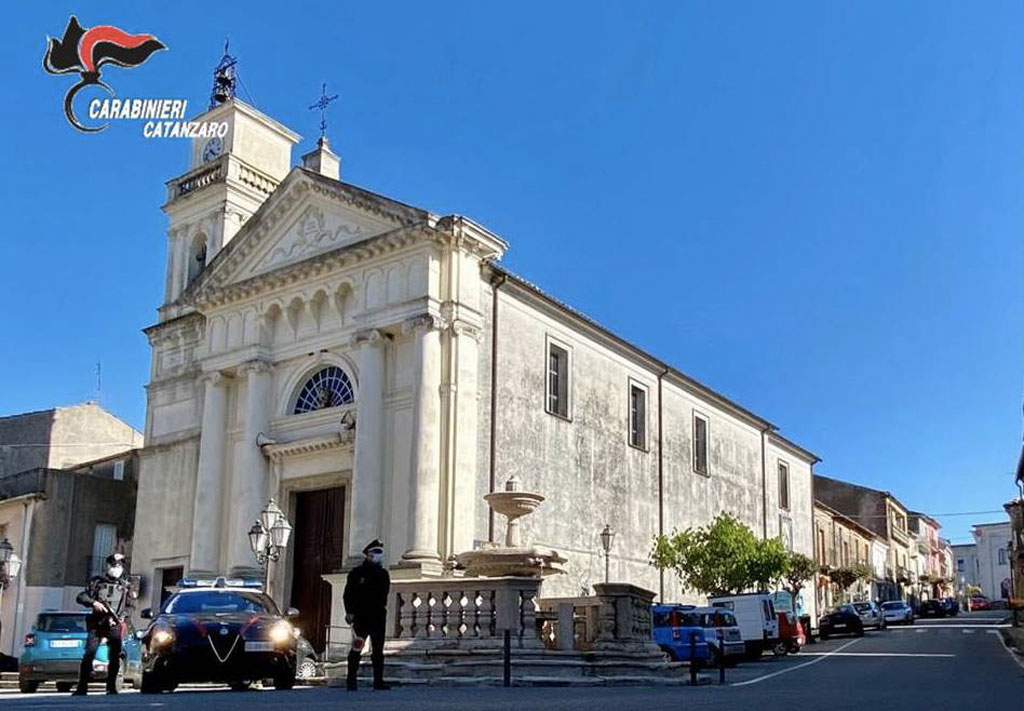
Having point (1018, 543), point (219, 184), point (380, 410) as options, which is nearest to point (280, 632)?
point (380, 410)

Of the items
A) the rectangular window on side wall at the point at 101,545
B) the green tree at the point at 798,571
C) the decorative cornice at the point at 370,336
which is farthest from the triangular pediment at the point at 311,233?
the green tree at the point at 798,571

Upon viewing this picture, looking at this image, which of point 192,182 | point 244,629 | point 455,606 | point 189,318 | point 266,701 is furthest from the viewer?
point 192,182

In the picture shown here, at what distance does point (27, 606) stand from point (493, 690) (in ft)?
72.5

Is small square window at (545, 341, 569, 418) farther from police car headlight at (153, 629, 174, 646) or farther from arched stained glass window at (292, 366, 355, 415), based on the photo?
police car headlight at (153, 629, 174, 646)

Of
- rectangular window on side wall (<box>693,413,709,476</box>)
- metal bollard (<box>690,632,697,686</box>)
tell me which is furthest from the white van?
metal bollard (<box>690,632,697,686</box>)

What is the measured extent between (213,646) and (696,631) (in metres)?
12.0

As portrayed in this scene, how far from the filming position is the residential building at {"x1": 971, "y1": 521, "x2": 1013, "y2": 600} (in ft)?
386

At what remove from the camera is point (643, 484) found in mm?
31938

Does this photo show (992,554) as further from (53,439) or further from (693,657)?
(693,657)

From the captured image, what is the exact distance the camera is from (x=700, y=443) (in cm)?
3697

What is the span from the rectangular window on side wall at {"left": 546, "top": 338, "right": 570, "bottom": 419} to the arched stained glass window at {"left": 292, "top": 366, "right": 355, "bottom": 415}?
16.7 ft

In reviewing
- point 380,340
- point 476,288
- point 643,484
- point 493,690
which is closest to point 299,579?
point 380,340

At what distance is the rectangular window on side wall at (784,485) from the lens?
44750 millimetres

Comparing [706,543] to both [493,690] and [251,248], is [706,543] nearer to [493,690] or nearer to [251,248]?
[251,248]
